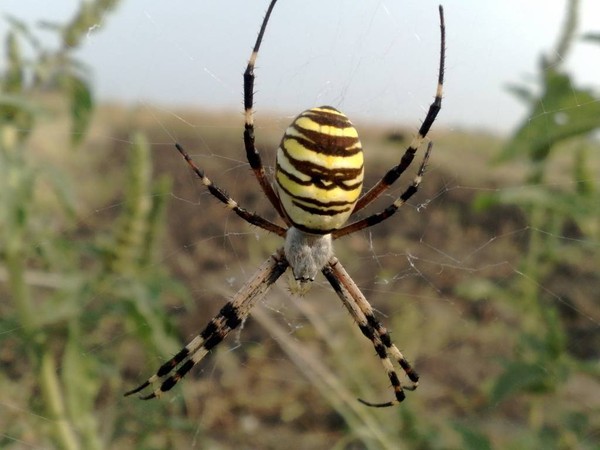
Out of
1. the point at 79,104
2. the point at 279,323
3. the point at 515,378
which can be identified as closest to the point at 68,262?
the point at 79,104

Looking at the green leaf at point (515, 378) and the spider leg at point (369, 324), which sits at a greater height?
the spider leg at point (369, 324)

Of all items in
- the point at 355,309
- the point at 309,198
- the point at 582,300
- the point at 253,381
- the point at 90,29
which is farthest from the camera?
the point at 582,300

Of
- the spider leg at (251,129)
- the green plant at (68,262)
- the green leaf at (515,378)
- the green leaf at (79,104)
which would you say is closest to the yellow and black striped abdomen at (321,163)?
the spider leg at (251,129)

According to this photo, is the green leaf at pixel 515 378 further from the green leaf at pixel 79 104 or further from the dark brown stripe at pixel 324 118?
the green leaf at pixel 79 104

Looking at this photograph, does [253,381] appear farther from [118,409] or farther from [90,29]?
[90,29]

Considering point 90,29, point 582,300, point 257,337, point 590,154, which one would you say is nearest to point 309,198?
point 90,29

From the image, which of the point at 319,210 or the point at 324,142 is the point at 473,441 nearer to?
the point at 319,210

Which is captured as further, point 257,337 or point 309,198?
point 257,337
